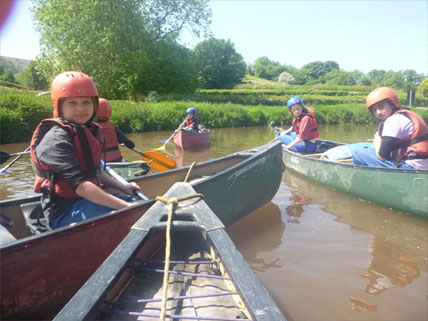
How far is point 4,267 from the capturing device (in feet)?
6.48

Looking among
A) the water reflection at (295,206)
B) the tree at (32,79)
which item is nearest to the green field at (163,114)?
the water reflection at (295,206)

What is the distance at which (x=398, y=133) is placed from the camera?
14.7 ft

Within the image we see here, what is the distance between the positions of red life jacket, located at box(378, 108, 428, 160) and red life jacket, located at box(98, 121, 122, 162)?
4.31m

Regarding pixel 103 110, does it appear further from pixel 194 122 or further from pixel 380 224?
pixel 194 122

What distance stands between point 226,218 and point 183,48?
2853cm

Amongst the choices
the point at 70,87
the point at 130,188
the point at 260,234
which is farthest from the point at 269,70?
the point at 70,87

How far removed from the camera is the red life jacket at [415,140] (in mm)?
4422

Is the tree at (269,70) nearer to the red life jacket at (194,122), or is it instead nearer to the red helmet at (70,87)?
the red life jacket at (194,122)

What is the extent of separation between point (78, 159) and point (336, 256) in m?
2.83

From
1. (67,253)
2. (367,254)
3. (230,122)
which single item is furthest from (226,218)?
(230,122)

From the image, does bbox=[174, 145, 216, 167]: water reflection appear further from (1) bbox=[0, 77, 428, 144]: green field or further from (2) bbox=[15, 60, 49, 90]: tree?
(2) bbox=[15, 60, 49, 90]: tree

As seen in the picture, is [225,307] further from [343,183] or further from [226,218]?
[343,183]

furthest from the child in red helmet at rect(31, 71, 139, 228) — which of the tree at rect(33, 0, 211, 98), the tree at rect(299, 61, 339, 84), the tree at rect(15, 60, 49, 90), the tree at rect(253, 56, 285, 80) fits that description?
the tree at rect(299, 61, 339, 84)

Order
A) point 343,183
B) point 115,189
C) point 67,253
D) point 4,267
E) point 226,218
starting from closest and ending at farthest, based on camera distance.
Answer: point 4,267, point 67,253, point 115,189, point 226,218, point 343,183
